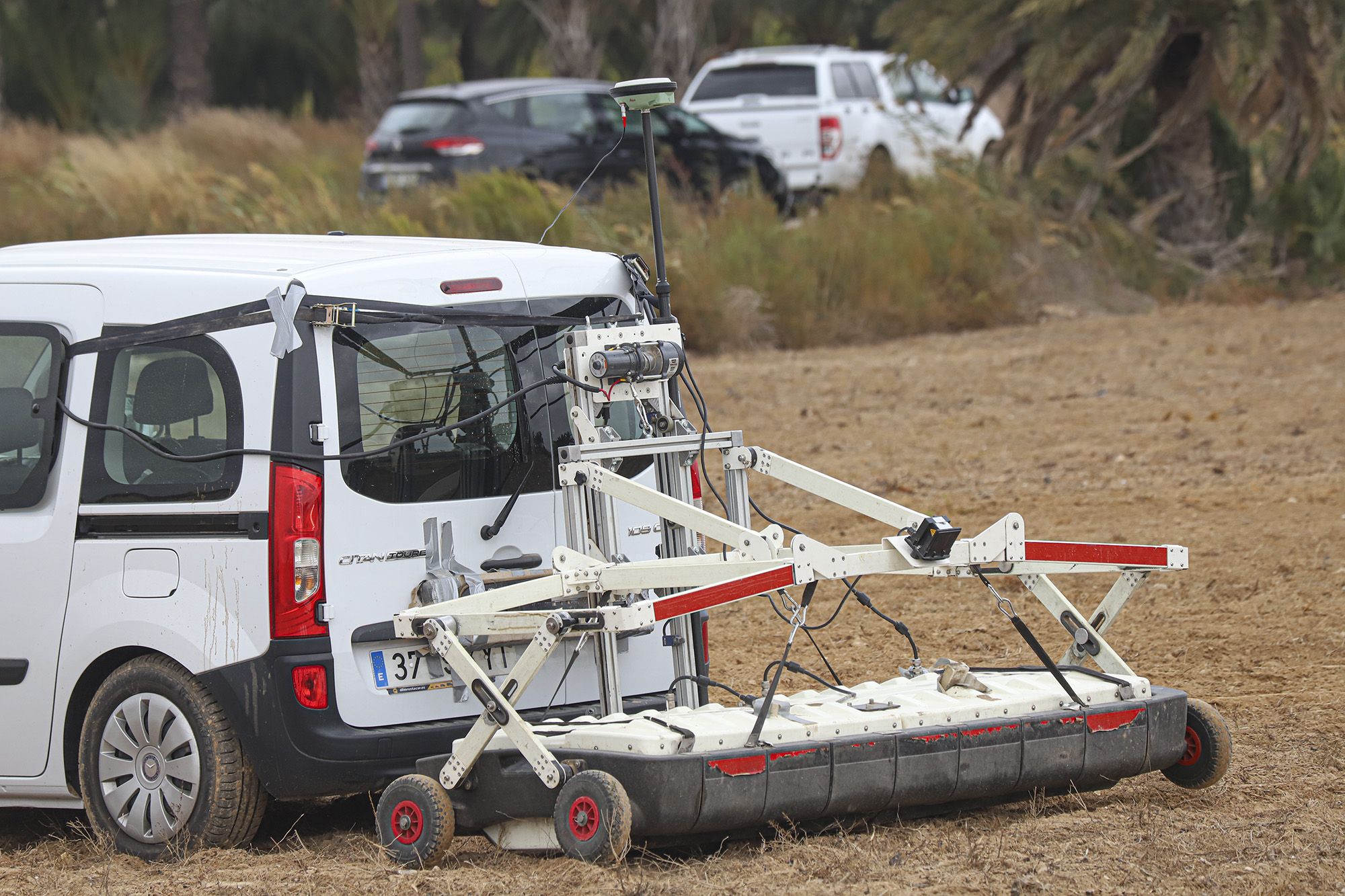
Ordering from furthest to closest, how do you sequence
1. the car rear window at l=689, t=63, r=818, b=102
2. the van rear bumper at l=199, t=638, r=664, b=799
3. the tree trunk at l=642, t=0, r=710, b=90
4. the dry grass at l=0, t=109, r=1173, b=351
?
1. the tree trunk at l=642, t=0, r=710, b=90
2. the car rear window at l=689, t=63, r=818, b=102
3. the dry grass at l=0, t=109, r=1173, b=351
4. the van rear bumper at l=199, t=638, r=664, b=799

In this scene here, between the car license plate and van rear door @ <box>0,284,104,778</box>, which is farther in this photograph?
van rear door @ <box>0,284,104,778</box>

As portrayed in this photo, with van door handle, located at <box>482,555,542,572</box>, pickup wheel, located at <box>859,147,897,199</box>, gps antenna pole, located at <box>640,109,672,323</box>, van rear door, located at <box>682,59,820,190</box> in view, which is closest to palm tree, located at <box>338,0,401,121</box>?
van rear door, located at <box>682,59,820,190</box>

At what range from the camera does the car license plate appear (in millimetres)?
5281

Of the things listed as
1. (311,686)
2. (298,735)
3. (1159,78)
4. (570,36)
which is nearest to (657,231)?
A: (311,686)

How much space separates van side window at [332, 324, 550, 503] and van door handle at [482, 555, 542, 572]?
20cm

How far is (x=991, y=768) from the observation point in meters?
5.25

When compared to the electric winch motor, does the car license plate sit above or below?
below

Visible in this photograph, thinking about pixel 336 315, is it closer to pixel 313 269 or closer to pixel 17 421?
pixel 313 269

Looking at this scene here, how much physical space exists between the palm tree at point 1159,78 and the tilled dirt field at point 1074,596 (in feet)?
6.72

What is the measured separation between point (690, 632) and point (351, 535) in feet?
3.85

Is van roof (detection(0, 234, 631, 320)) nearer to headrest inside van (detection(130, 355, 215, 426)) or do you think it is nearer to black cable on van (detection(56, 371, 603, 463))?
headrest inside van (detection(130, 355, 215, 426))

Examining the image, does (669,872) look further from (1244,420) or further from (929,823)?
(1244,420)

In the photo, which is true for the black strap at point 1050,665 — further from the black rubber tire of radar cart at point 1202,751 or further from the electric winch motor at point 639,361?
the electric winch motor at point 639,361

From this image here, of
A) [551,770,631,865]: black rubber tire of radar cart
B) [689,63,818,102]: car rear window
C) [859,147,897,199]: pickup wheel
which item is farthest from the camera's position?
[689,63,818,102]: car rear window
